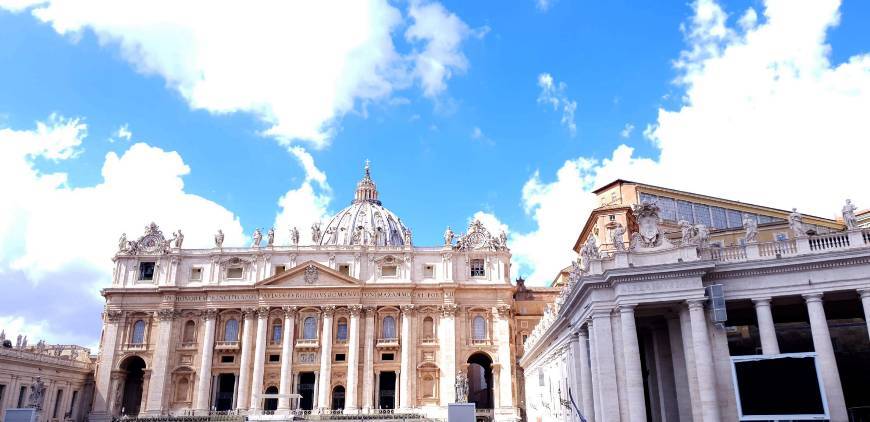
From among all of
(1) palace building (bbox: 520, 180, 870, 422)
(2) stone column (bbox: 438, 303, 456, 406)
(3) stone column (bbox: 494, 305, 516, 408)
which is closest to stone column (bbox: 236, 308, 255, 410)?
(2) stone column (bbox: 438, 303, 456, 406)

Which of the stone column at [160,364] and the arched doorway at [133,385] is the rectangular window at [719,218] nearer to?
the stone column at [160,364]

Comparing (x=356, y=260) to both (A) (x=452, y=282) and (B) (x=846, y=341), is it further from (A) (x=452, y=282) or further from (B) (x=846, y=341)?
(B) (x=846, y=341)

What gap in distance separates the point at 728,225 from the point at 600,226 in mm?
10764

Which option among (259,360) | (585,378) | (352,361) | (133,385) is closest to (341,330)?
(352,361)

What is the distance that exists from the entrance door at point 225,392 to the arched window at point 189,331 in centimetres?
559

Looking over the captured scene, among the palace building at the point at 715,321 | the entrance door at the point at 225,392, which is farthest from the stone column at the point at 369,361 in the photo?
the palace building at the point at 715,321

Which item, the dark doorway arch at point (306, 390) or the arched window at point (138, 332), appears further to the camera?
the arched window at point (138, 332)

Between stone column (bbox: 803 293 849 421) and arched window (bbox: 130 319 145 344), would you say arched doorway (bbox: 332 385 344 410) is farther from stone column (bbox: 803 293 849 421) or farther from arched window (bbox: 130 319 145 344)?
stone column (bbox: 803 293 849 421)

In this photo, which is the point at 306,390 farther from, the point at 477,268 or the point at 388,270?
the point at 477,268

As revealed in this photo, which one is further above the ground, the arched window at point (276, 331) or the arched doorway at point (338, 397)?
the arched window at point (276, 331)

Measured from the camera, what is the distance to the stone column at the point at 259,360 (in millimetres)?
65812

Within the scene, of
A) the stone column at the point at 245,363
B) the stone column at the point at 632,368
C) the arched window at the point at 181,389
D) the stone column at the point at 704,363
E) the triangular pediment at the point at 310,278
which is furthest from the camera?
the triangular pediment at the point at 310,278

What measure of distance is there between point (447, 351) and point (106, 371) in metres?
37.2

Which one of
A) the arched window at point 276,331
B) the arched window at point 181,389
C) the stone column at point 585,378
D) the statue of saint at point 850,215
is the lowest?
the stone column at point 585,378
